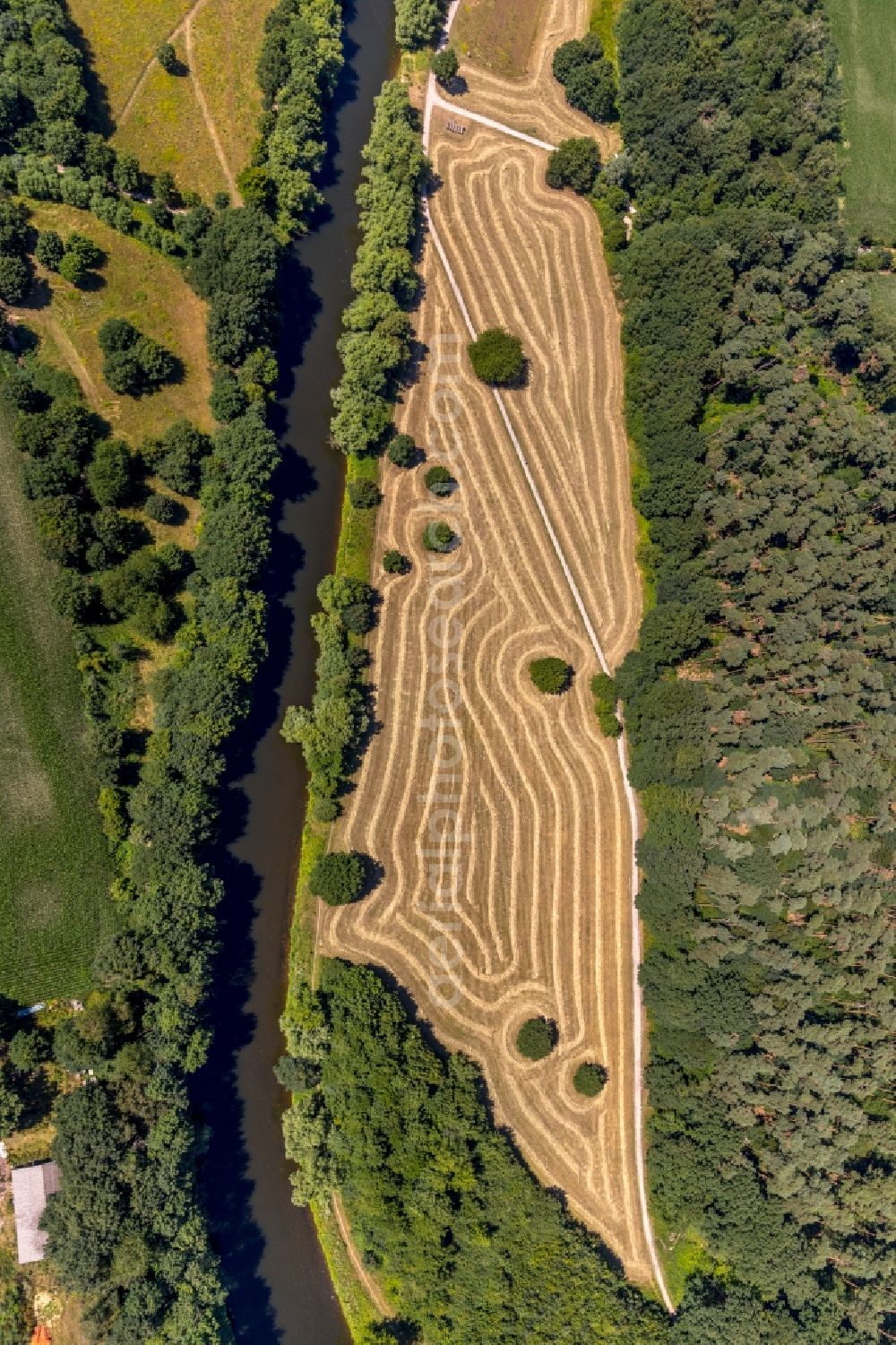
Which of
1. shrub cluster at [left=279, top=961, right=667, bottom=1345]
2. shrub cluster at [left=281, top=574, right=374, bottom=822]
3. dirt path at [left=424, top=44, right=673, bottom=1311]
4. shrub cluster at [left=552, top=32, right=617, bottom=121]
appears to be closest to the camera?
shrub cluster at [left=279, top=961, right=667, bottom=1345]

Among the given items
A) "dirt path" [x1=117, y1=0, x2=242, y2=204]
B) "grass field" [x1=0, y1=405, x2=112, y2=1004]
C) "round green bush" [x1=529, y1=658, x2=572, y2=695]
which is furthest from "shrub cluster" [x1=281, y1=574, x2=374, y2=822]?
"dirt path" [x1=117, y1=0, x2=242, y2=204]

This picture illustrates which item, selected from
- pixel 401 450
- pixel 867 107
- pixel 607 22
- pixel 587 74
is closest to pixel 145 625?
pixel 401 450

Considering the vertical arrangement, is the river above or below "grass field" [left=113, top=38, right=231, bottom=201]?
below

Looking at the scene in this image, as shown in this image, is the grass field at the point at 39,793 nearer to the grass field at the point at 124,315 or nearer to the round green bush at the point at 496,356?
the grass field at the point at 124,315

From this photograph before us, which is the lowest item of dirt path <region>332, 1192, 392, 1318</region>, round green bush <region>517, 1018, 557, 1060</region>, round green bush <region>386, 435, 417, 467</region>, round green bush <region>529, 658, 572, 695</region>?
dirt path <region>332, 1192, 392, 1318</region>

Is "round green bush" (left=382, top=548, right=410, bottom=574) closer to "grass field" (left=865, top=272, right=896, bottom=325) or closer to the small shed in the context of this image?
the small shed

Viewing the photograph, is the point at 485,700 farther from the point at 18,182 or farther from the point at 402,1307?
the point at 18,182
